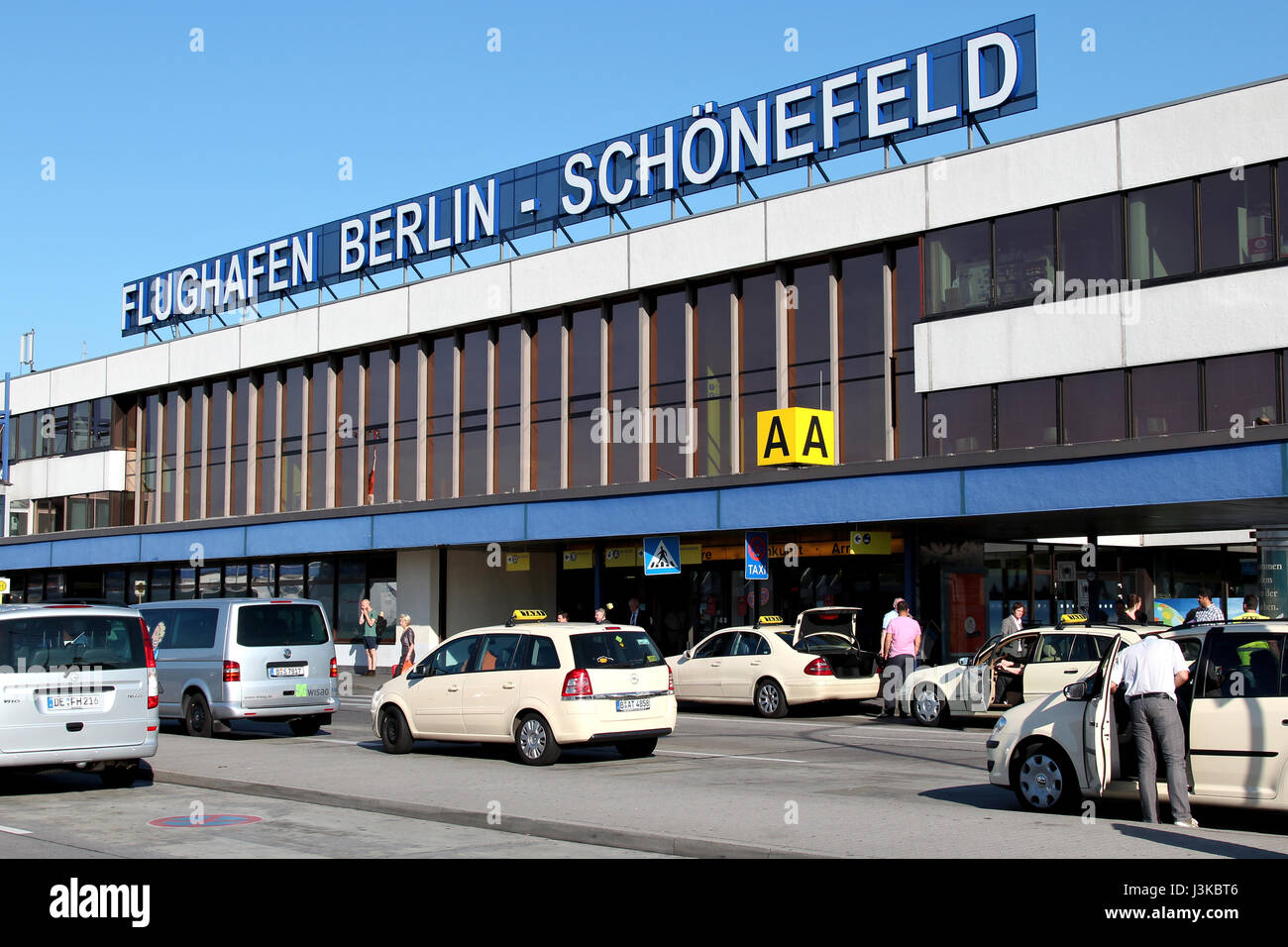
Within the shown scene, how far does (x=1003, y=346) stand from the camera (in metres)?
24.8

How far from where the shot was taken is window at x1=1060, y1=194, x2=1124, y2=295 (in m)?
23.5

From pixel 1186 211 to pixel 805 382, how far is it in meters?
8.54

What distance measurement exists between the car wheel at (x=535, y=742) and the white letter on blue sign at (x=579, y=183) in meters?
20.1

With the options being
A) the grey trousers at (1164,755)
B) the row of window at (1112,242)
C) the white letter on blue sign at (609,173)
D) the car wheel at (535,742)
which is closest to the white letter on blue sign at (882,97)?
the row of window at (1112,242)

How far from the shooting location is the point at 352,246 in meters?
38.2

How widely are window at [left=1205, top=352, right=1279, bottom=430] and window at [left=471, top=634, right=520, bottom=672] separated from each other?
13273 mm

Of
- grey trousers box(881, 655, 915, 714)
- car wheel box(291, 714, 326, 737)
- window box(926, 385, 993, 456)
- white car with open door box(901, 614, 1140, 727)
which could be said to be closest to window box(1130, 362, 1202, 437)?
window box(926, 385, 993, 456)

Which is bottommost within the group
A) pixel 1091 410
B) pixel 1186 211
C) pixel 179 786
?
pixel 179 786

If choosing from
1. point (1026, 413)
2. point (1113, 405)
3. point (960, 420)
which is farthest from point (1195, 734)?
point (960, 420)

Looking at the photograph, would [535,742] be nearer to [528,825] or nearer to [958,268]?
[528,825]

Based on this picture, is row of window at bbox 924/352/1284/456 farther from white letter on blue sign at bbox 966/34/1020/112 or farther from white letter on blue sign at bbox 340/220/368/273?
white letter on blue sign at bbox 340/220/368/273
